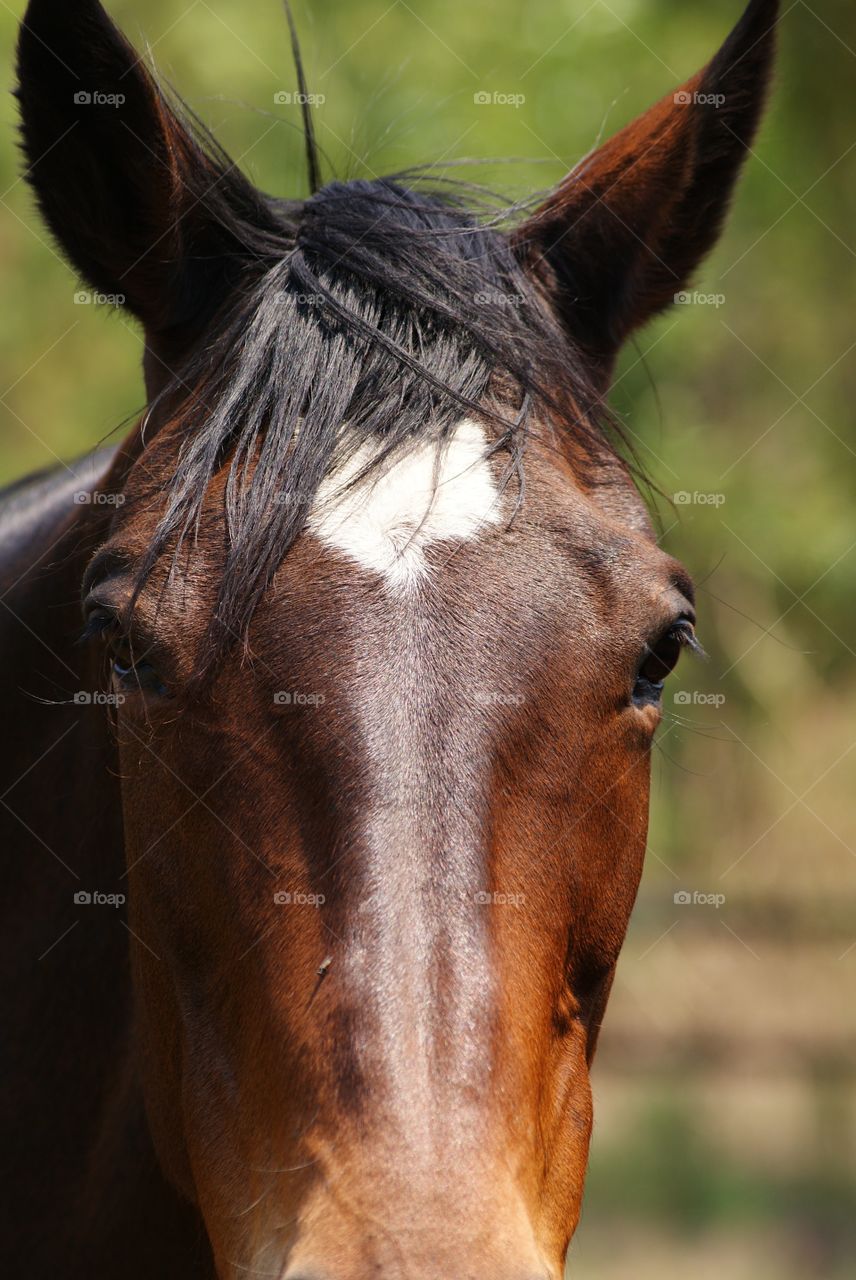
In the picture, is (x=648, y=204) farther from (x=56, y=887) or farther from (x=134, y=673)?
(x=56, y=887)

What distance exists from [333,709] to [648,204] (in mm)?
1581

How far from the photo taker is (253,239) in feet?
8.96

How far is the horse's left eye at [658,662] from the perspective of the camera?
240 centimetres

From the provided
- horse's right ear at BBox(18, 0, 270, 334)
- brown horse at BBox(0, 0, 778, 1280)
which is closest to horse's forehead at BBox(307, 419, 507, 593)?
brown horse at BBox(0, 0, 778, 1280)

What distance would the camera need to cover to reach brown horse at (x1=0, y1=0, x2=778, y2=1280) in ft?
6.12

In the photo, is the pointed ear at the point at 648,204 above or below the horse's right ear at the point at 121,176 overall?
below

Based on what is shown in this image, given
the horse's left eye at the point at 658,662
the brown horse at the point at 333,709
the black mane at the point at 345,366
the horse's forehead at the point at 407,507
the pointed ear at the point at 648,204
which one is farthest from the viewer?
the pointed ear at the point at 648,204

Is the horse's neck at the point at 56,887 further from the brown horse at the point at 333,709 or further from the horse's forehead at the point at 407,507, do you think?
the horse's forehead at the point at 407,507

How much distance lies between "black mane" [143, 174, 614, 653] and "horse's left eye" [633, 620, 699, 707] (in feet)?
1.43

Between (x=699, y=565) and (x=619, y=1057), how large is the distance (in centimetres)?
527

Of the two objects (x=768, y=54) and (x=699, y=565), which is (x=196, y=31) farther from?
(x=768, y=54)

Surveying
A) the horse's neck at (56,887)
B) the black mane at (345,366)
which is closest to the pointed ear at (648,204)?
the black mane at (345,366)

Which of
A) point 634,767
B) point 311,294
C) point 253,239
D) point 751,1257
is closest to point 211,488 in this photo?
point 311,294

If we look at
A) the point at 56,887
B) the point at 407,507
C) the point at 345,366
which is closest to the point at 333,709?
the point at 407,507
